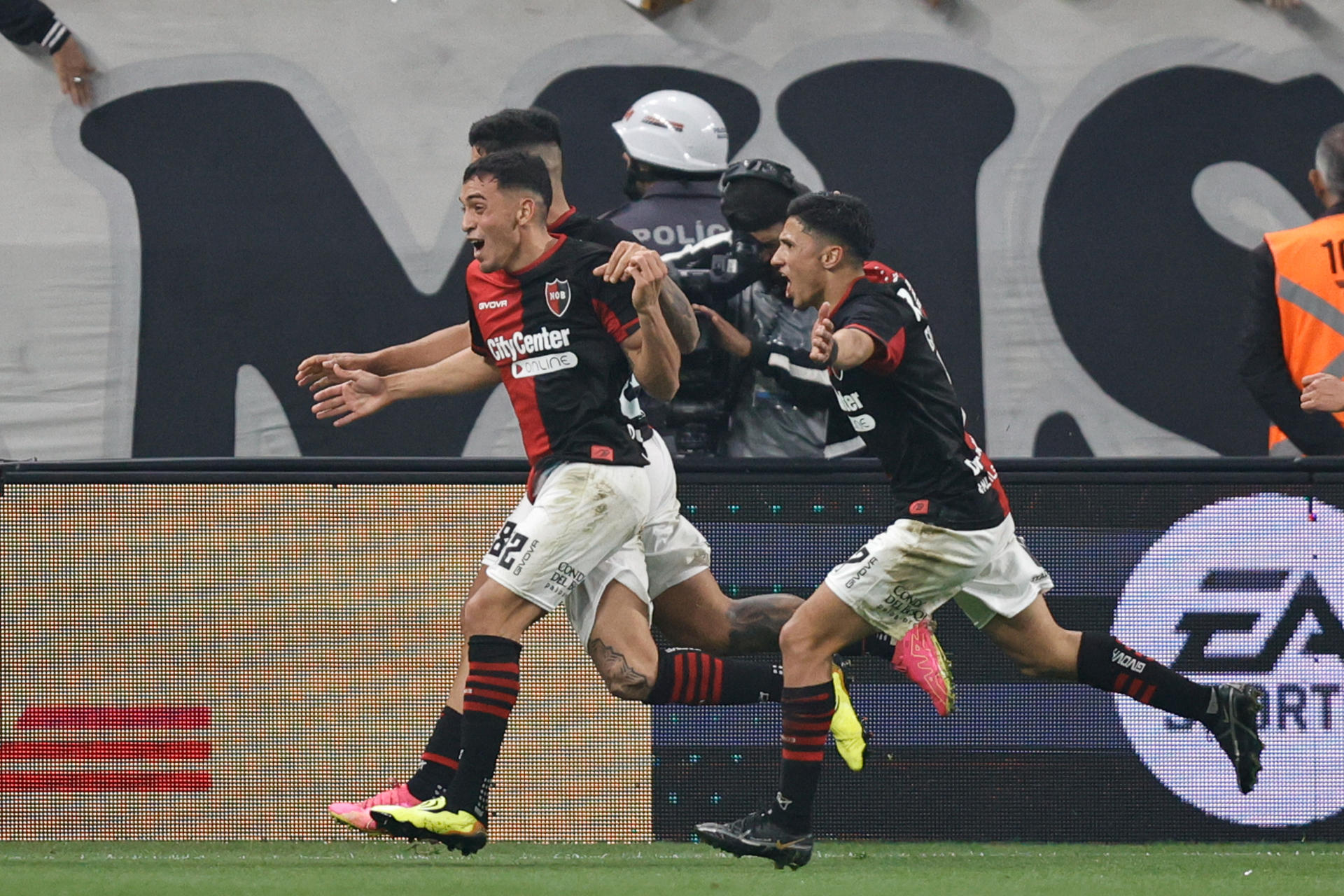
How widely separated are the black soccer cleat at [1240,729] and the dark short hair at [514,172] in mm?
2528

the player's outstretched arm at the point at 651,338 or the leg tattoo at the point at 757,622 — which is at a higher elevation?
the player's outstretched arm at the point at 651,338

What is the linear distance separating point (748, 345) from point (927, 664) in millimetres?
1379

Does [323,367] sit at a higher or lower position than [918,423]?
higher

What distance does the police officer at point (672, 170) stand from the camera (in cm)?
666

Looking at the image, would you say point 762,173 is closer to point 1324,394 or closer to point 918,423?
point 918,423

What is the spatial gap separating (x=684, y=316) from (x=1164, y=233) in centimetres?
371

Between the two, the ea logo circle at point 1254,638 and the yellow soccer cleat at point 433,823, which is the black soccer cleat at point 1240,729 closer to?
the ea logo circle at point 1254,638

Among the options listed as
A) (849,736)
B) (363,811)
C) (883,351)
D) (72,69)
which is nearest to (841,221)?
(883,351)

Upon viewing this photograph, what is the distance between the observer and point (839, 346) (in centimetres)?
497

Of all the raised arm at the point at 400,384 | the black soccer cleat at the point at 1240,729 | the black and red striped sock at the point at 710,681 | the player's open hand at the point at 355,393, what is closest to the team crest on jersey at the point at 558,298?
the raised arm at the point at 400,384

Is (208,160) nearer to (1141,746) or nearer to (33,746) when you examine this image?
(33,746)

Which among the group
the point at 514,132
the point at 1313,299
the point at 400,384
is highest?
the point at 514,132

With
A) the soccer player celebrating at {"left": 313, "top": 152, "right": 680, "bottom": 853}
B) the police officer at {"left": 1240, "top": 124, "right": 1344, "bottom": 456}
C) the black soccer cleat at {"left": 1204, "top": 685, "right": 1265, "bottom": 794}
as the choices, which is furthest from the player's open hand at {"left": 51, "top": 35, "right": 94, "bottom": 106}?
the black soccer cleat at {"left": 1204, "top": 685, "right": 1265, "bottom": 794}

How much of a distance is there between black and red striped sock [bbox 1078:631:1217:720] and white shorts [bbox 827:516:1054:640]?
0.34 m
